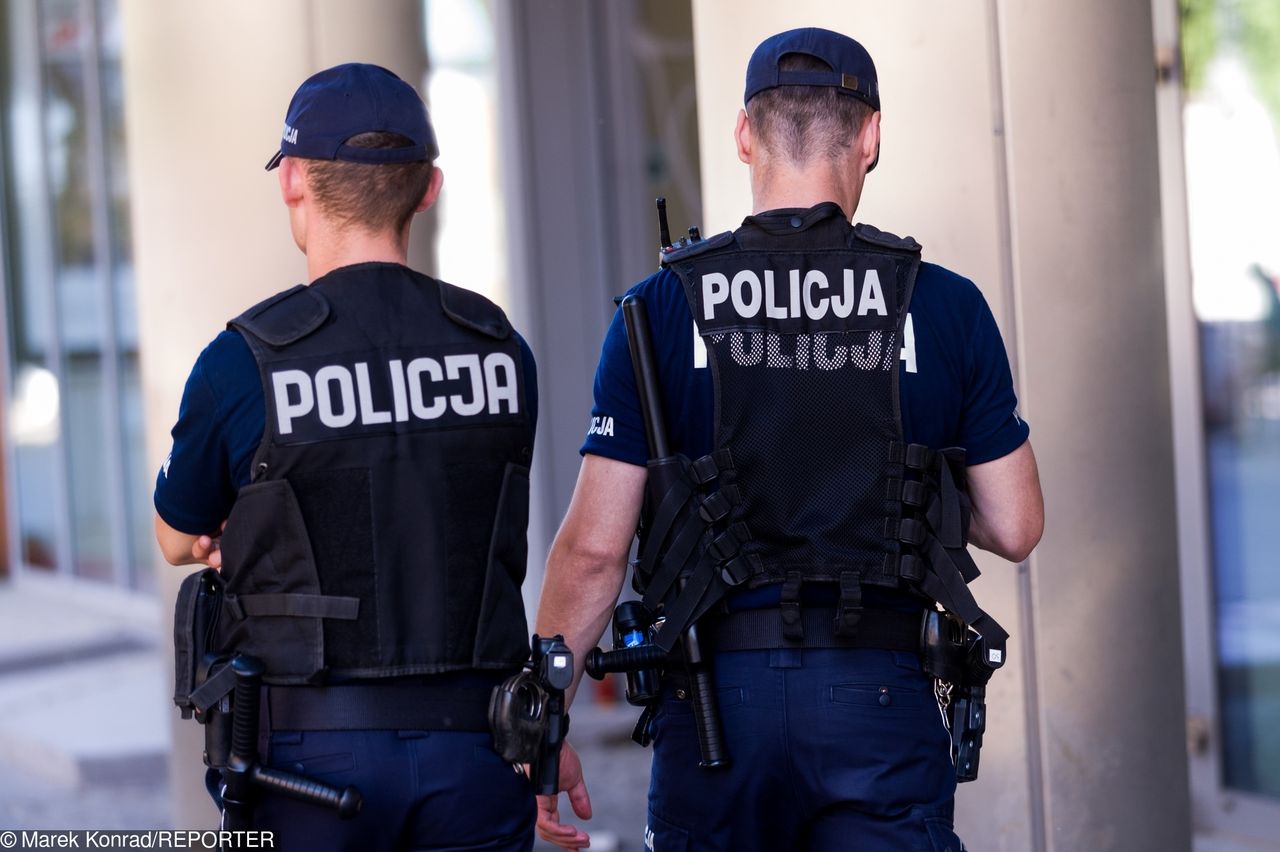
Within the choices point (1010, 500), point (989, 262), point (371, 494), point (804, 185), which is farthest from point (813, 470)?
point (989, 262)

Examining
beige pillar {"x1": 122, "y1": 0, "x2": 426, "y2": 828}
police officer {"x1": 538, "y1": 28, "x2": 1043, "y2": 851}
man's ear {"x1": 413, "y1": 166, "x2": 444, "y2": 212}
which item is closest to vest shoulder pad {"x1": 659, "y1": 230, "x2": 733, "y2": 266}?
police officer {"x1": 538, "y1": 28, "x2": 1043, "y2": 851}

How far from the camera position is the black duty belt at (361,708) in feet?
7.38

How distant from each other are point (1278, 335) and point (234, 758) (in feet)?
12.3

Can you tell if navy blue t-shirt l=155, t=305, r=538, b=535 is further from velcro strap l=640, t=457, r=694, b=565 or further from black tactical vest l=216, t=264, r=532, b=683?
velcro strap l=640, t=457, r=694, b=565

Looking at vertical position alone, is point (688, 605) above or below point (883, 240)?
below

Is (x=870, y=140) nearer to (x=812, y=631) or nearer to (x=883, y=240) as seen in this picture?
(x=883, y=240)

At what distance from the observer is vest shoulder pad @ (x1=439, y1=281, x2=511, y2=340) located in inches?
93.7

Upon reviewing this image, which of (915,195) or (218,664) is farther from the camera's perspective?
(915,195)

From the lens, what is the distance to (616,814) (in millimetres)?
5688

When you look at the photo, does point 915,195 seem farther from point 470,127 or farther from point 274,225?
point 470,127

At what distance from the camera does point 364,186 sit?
7.72 ft

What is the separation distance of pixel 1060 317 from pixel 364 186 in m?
1.72

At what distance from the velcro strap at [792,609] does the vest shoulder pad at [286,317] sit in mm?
821

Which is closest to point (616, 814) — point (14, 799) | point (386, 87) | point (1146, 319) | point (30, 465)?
point (14, 799)
